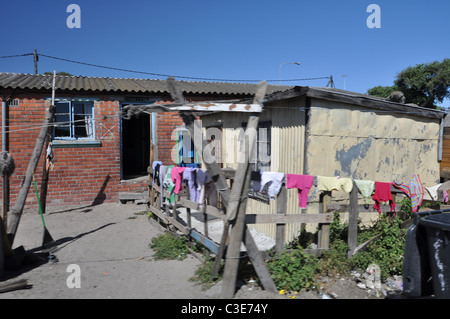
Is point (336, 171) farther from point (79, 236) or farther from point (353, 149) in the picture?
point (79, 236)

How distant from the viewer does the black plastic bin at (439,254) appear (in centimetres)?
325

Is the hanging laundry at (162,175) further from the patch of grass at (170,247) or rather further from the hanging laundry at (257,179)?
the hanging laundry at (257,179)

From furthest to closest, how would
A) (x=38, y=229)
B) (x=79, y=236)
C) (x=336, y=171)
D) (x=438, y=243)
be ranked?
1. (x=38, y=229)
2. (x=79, y=236)
3. (x=336, y=171)
4. (x=438, y=243)

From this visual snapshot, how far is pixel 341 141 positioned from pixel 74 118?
8.33m

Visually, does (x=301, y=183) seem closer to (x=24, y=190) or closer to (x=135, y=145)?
(x=24, y=190)

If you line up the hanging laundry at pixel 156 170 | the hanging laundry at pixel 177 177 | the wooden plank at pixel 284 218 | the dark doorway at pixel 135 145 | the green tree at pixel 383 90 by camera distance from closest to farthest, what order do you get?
the wooden plank at pixel 284 218 < the hanging laundry at pixel 177 177 < the hanging laundry at pixel 156 170 < the dark doorway at pixel 135 145 < the green tree at pixel 383 90

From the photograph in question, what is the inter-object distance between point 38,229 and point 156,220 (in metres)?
2.85

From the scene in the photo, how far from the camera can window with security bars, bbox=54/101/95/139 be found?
1063cm

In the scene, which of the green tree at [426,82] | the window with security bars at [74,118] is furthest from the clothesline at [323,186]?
the green tree at [426,82]

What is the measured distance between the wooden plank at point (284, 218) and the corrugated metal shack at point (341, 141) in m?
0.40

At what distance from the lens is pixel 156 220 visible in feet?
27.9

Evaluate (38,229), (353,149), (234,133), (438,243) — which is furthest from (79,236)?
(438,243)

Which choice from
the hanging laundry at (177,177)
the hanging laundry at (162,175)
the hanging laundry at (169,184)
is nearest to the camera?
the hanging laundry at (177,177)

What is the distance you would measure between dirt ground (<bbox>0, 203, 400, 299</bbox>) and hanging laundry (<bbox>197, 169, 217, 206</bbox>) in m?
1.06
